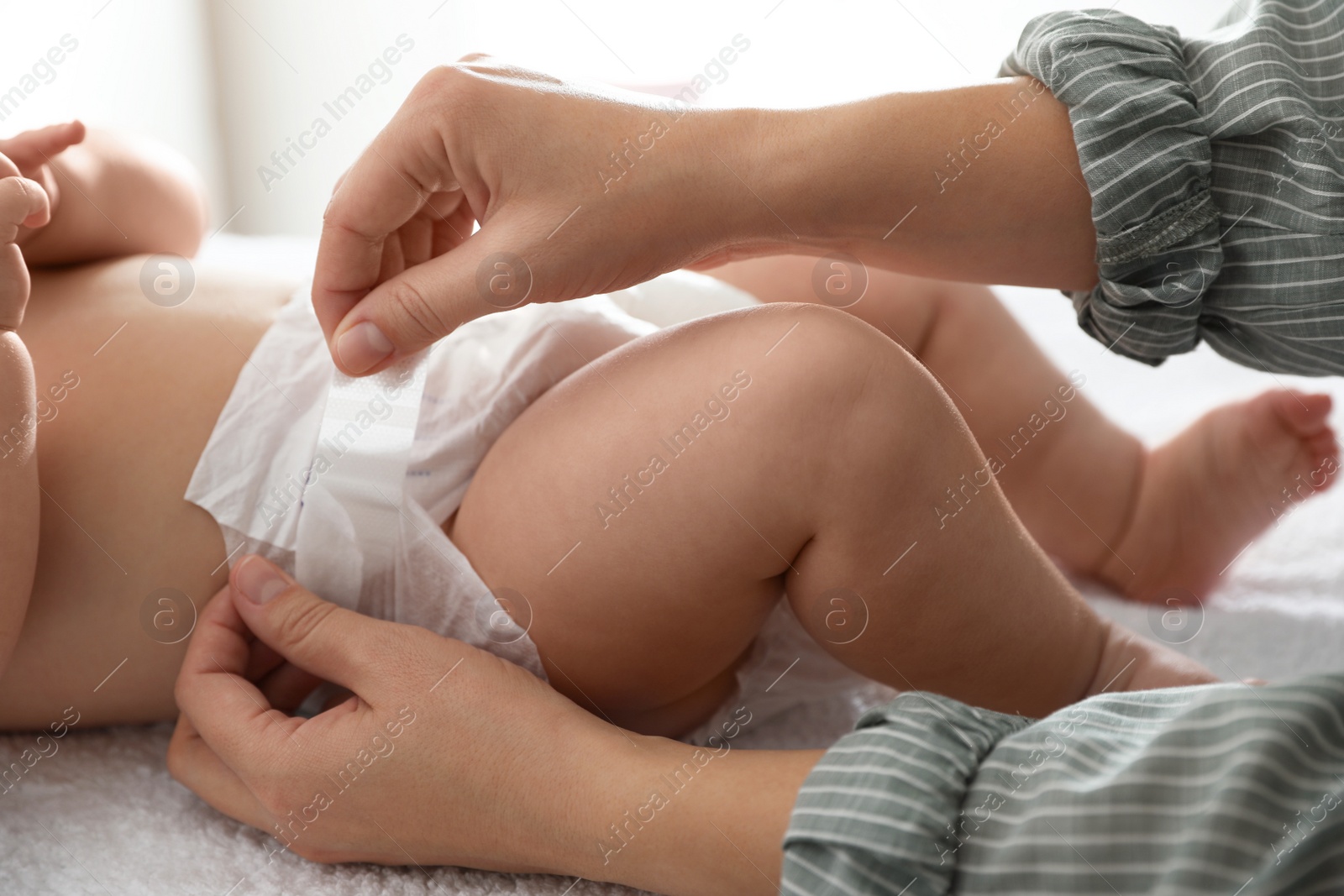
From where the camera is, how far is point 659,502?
1.78 feet

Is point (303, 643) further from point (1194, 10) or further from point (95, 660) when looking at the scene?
point (1194, 10)

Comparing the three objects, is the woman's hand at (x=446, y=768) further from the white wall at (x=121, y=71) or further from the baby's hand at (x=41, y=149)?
the white wall at (x=121, y=71)

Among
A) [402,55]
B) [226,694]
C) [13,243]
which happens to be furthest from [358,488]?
[402,55]

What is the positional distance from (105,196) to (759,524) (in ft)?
2.08

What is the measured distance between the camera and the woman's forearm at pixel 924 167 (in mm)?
554

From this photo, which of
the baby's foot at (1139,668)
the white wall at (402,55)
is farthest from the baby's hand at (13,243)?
the white wall at (402,55)

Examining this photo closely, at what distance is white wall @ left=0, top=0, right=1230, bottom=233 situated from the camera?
71.8 inches

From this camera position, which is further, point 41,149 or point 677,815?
point 41,149

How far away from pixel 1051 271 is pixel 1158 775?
1.13 ft

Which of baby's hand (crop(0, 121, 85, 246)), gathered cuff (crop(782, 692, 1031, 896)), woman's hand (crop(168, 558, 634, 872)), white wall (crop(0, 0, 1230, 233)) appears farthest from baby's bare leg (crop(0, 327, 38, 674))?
white wall (crop(0, 0, 1230, 233))

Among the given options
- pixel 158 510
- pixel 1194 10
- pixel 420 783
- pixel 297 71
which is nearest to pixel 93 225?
pixel 158 510

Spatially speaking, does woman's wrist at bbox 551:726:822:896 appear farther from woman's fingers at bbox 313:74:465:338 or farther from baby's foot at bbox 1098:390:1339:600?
baby's foot at bbox 1098:390:1339:600

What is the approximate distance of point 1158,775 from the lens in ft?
1.18

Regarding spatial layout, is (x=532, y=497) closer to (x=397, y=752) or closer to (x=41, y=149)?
(x=397, y=752)
